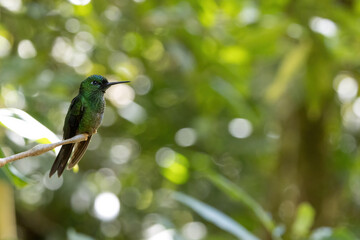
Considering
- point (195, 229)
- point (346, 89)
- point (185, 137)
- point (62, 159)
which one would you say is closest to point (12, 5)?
point (185, 137)

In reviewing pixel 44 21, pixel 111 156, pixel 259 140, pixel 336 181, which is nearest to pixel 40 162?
pixel 111 156

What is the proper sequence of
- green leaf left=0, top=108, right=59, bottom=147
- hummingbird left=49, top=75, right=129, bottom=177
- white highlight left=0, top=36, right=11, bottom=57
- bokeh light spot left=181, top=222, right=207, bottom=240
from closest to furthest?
green leaf left=0, top=108, right=59, bottom=147 < hummingbird left=49, top=75, right=129, bottom=177 < white highlight left=0, top=36, right=11, bottom=57 < bokeh light spot left=181, top=222, right=207, bottom=240

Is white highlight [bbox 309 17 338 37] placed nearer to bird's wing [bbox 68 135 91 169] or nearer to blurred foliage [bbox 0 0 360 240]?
blurred foliage [bbox 0 0 360 240]

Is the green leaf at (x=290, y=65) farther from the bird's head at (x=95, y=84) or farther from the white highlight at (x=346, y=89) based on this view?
the bird's head at (x=95, y=84)

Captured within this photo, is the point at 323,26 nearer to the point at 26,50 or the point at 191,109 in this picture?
the point at 191,109

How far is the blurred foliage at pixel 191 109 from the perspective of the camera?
7.83ft

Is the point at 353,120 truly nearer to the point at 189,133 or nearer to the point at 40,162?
the point at 189,133

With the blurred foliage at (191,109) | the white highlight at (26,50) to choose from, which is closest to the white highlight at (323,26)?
the blurred foliage at (191,109)

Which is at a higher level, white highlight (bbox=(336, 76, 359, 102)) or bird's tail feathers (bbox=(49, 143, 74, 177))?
white highlight (bbox=(336, 76, 359, 102))

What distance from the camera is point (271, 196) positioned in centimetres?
314

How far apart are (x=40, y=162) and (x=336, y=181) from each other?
184 centimetres

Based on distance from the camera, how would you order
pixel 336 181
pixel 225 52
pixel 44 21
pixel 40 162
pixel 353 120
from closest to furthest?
pixel 44 21 → pixel 225 52 → pixel 40 162 → pixel 336 181 → pixel 353 120

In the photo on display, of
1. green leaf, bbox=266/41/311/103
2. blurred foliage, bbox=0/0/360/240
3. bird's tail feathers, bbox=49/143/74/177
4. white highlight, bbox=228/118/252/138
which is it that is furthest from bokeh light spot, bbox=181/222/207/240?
bird's tail feathers, bbox=49/143/74/177

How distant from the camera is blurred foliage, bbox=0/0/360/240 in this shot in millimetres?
2387
